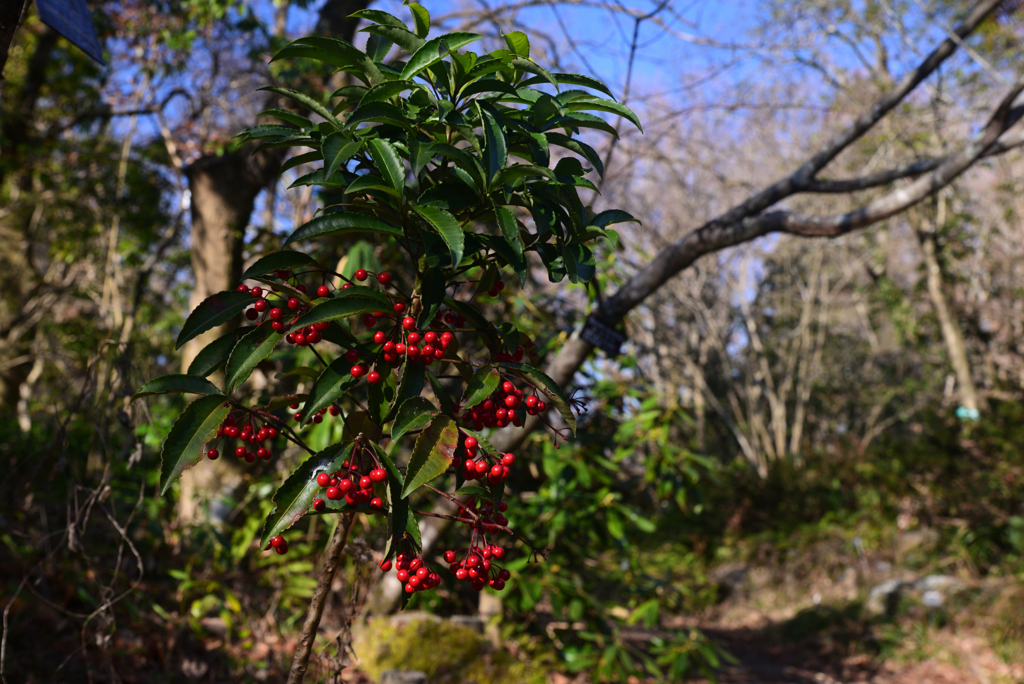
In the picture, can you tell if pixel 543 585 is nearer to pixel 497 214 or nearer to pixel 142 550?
pixel 142 550

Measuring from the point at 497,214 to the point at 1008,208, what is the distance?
9972 millimetres

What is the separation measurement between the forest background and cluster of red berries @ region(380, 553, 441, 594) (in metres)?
0.35

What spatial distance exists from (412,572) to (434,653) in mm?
2424

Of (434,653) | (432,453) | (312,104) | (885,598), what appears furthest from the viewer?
(885,598)

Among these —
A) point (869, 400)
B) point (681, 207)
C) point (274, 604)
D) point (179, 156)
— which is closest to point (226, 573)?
point (274, 604)

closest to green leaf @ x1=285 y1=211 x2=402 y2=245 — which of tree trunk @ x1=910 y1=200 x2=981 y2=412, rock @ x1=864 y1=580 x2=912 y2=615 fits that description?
rock @ x1=864 y1=580 x2=912 y2=615

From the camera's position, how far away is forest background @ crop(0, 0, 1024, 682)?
3385mm

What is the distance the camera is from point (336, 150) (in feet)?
4.44

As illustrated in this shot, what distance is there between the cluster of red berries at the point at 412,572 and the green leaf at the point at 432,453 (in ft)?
0.53

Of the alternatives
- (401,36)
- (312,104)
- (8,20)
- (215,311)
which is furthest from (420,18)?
(8,20)

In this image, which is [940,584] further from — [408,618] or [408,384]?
[408,384]

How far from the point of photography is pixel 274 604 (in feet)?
12.5

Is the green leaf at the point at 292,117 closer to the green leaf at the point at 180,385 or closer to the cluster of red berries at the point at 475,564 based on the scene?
the green leaf at the point at 180,385

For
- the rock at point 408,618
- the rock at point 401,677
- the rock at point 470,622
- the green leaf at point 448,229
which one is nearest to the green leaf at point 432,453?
the green leaf at point 448,229
